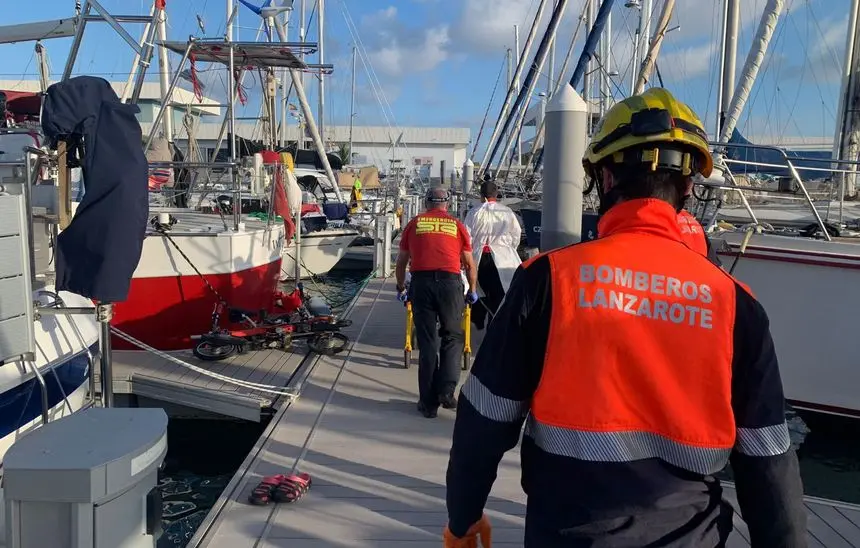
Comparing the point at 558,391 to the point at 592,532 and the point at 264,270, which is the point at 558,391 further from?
the point at 264,270

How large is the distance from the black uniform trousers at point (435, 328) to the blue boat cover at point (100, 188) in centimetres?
234

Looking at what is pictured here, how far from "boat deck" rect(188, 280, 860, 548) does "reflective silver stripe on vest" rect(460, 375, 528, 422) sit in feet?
7.62

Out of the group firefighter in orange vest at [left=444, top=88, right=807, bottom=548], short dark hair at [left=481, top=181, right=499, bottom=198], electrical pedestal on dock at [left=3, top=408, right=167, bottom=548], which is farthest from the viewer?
short dark hair at [left=481, top=181, right=499, bottom=198]

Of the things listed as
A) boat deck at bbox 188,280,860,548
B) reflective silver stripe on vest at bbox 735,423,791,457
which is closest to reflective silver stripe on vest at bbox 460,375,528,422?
reflective silver stripe on vest at bbox 735,423,791,457

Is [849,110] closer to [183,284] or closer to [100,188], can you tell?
[183,284]

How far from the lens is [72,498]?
7.39 feet

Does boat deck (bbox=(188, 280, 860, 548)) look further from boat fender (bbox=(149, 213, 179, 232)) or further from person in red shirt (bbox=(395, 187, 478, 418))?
boat fender (bbox=(149, 213, 179, 232))

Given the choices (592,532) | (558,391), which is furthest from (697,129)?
(592,532)

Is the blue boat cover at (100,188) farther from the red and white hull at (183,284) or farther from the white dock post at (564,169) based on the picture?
the red and white hull at (183,284)

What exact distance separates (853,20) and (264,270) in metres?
8.97

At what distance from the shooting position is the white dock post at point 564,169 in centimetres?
339

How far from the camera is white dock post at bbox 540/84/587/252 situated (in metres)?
3.39

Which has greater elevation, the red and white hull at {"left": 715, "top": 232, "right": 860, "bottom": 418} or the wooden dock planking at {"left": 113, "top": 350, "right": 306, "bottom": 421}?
the red and white hull at {"left": 715, "top": 232, "right": 860, "bottom": 418}

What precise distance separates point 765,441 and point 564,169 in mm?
2050
